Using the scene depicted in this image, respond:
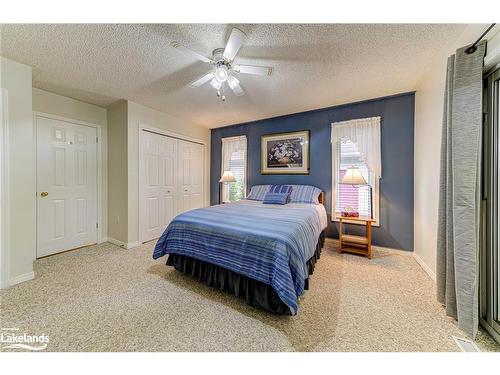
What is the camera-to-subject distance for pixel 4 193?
2031 mm

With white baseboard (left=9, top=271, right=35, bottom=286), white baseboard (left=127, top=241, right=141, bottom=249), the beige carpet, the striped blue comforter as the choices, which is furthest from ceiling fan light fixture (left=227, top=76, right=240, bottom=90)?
white baseboard (left=9, top=271, right=35, bottom=286)

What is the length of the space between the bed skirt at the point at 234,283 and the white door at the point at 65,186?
2.02 m

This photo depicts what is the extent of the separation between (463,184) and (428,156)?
1150 millimetres

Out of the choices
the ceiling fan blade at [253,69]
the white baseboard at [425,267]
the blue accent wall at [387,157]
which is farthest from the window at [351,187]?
the ceiling fan blade at [253,69]

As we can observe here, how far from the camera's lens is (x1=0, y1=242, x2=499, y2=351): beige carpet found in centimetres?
132

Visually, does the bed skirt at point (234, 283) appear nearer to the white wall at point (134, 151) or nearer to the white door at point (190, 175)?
the white wall at point (134, 151)

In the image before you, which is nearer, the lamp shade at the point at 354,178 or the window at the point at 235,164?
the lamp shade at the point at 354,178

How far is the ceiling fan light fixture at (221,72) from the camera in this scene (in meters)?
1.90

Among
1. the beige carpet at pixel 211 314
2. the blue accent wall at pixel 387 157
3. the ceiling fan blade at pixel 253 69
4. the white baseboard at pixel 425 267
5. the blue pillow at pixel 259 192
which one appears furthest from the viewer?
the blue pillow at pixel 259 192

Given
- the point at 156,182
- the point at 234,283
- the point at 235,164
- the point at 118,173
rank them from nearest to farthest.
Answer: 1. the point at 234,283
2. the point at 118,173
3. the point at 156,182
4. the point at 235,164

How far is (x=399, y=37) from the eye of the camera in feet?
5.62

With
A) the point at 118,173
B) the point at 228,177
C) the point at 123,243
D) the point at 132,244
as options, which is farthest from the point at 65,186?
the point at 228,177

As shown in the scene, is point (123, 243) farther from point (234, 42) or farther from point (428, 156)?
point (428, 156)
